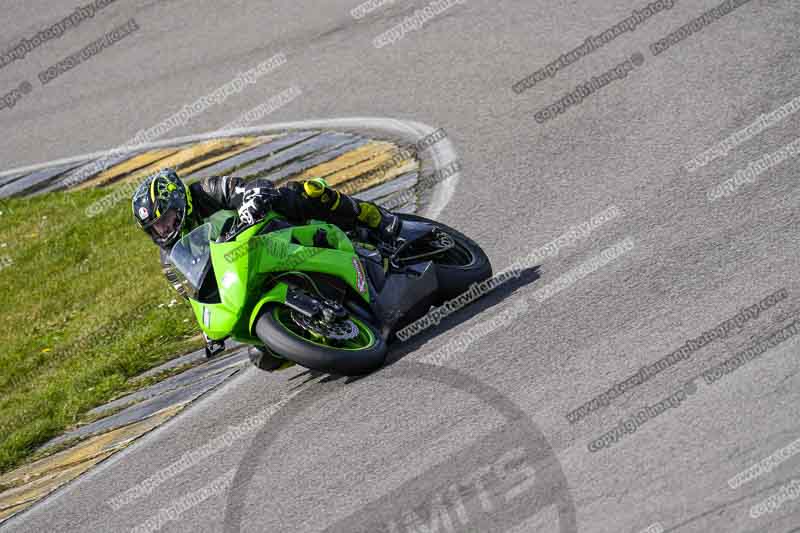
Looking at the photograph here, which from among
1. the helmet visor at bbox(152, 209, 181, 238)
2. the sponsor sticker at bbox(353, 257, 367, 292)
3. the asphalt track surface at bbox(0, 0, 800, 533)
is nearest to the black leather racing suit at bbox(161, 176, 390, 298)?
the helmet visor at bbox(152, 209, 181, 238)

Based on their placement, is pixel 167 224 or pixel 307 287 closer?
pixel 307 287

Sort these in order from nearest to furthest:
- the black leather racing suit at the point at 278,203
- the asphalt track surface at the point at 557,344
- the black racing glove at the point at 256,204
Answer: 1. the asphalt track surface at the point at 557,344
2. the black racing glove at the point at 256,204
3. the black leather racing suit at the point at 278,203

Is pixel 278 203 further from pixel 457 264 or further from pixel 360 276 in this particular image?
pixel 457 264

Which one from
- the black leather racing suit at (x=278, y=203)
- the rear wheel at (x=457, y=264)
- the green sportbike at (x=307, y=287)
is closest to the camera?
the green sportbike at (x=307, y=287)

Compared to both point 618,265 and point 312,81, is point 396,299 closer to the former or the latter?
point 618,265

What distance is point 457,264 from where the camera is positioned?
7934mm

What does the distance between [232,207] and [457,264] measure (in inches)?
66.0

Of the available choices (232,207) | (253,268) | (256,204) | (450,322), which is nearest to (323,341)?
(253,268)

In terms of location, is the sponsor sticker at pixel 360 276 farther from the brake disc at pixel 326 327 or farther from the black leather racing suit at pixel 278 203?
the black leather racing suit at pixel 278 203

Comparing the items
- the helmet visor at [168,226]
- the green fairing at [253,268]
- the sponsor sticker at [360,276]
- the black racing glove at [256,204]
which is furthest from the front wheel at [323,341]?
the helmet visor at [168,226]

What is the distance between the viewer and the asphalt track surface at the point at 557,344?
5078 mm

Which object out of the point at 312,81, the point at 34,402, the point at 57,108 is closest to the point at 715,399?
the point at 34,402

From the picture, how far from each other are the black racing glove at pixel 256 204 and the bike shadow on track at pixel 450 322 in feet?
3.67

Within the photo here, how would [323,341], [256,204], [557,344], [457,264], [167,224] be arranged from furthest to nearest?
1. [457,264]
2. [167,224]
3. [256,204]
4. [323,341]
5. [557,344]
